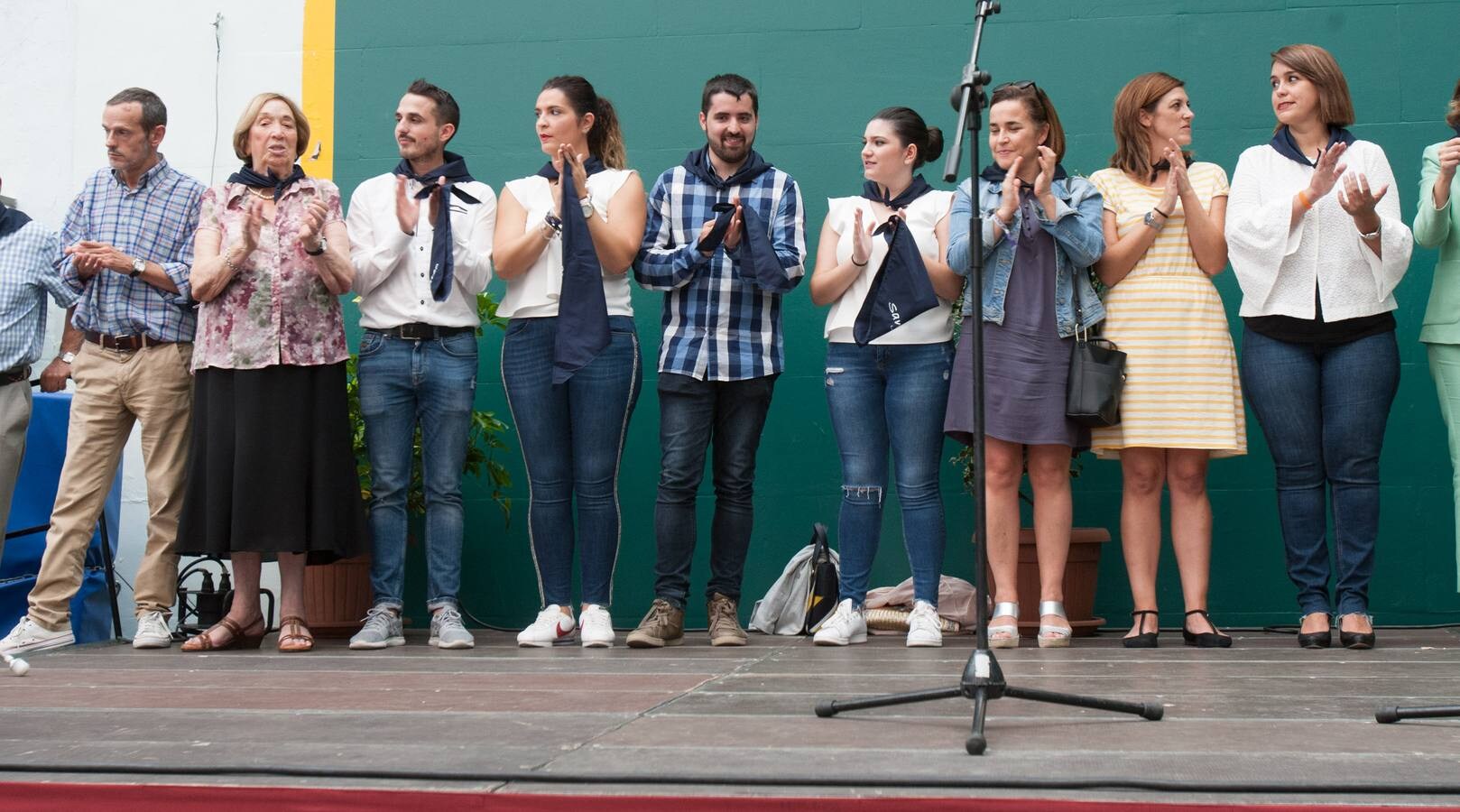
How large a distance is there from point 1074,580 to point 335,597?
2210 millimetres

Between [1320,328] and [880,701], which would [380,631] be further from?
[1320,328]

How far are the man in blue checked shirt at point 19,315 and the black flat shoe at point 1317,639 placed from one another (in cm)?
360

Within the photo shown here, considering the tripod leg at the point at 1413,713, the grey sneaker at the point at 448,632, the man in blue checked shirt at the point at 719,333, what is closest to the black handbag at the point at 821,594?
the man in blue checked shirt at the point at 719,333

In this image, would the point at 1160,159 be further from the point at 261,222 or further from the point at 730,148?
the point at 261,222

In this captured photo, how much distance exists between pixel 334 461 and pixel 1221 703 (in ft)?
7.87

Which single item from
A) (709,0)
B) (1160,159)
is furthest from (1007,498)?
(709,0)

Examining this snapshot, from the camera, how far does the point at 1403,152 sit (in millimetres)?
4520

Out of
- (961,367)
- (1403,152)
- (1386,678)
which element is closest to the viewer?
(1386,678)

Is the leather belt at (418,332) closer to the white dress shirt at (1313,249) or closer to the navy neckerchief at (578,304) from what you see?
the navy neckerchief at (578,304)

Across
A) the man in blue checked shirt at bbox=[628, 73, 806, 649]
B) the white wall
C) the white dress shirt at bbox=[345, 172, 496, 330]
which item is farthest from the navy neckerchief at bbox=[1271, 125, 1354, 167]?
the white wall

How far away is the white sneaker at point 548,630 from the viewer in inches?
155

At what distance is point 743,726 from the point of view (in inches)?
92.7

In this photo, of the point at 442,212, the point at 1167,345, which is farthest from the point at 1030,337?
the point at 442,212

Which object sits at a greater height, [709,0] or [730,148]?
[709,0]
